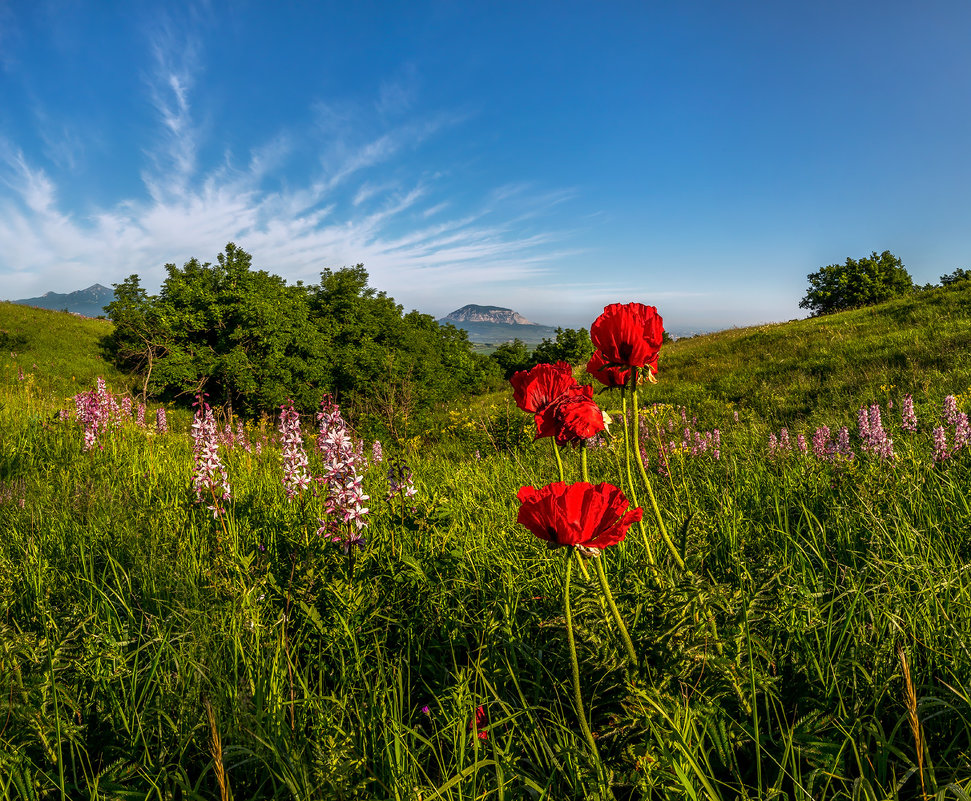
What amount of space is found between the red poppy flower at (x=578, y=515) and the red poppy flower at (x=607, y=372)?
52 cm

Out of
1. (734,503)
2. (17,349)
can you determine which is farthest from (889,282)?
(17,349)

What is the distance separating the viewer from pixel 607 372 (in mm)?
1660

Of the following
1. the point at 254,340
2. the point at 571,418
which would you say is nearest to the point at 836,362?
the point at 571,418

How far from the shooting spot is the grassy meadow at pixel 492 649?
1.39m

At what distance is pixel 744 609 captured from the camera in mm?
1580

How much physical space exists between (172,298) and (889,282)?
68.9 m

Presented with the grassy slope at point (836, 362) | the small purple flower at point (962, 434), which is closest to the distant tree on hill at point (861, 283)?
the grassy slope at point (836, 362)

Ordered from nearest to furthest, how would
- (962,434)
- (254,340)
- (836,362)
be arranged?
(962,434) < (836,362) < (254,340)

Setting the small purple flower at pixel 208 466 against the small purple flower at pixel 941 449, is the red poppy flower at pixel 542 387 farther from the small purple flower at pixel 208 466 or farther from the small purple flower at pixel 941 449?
the small purple flower at pixel 941 449

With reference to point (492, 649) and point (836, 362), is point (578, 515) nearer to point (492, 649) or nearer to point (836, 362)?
point (492, 649)

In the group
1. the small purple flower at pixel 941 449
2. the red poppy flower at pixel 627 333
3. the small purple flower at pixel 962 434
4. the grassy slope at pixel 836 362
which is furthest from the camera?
the grassy slope at pixel 836 362

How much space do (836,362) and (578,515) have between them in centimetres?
1682

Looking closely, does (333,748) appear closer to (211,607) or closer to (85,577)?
(211,607)

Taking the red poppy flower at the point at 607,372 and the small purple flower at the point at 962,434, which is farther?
the small purple flower at the point at 962,434
